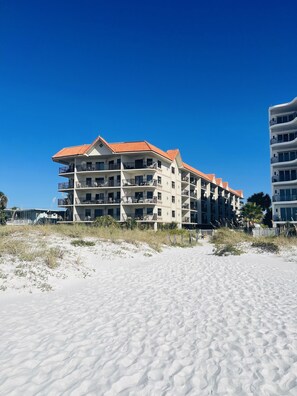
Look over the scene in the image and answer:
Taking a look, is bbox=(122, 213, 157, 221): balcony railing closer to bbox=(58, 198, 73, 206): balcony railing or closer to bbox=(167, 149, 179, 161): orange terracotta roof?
bbox=(58, 198, 73, 206): balcony railing

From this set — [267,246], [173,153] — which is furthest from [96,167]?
[267,246]

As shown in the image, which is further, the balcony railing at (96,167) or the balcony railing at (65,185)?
the balcony railing at (65,185)

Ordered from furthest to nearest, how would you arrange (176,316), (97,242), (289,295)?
(97,242) < (289,295) < (176,316)

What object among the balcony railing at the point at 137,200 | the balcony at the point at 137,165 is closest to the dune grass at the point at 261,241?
the balcony railing at the point at 137,200

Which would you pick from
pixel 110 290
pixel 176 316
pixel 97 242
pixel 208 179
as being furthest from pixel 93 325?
pixel 208 179

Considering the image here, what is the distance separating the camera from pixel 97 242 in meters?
18.7

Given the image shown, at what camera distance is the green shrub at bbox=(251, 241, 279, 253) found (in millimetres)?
20578

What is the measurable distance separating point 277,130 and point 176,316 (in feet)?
155

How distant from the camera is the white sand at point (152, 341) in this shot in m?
3.72

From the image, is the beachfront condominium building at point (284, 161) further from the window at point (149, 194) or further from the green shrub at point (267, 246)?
the green shrub at point (267, 246)

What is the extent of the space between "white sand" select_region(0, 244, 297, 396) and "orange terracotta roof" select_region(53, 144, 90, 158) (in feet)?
136

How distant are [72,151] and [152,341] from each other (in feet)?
158

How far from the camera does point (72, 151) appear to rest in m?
50.3

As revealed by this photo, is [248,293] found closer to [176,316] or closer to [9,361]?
[176,316]
